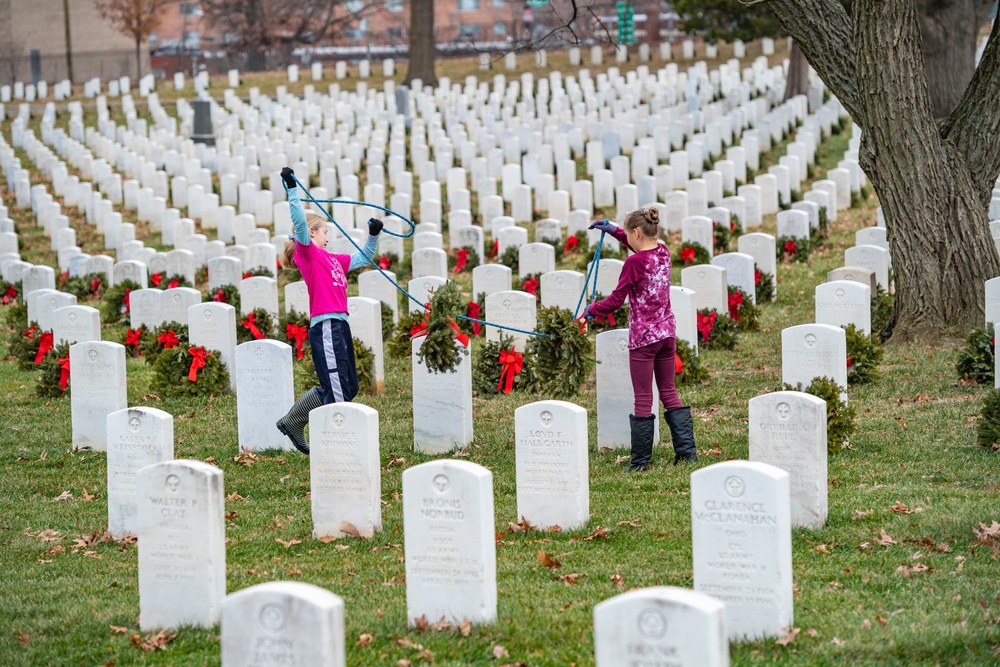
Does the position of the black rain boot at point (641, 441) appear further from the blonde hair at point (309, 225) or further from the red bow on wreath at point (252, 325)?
the red bow on wreath at point (252, 325)

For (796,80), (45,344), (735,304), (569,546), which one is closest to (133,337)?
(45,344)

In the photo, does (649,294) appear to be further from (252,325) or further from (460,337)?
(252,325)

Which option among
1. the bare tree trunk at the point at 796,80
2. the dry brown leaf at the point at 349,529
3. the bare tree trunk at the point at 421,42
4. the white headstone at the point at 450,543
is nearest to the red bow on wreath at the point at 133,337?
the dry brown leaf at the point at 349,529

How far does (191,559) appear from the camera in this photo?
20.6ft

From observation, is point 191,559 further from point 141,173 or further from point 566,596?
point 141,173

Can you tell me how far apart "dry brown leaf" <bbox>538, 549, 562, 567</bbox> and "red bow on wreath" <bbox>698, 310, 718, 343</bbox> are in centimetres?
621

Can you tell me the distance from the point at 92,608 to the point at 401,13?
69.0 metres

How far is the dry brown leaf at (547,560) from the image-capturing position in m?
7.06

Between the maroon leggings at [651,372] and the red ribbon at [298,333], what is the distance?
A: 5243mm

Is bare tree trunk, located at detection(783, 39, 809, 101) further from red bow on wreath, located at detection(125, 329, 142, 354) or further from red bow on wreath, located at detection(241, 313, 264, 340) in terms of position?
red bow on wreath, located at detection(125, 329, 142, 354)

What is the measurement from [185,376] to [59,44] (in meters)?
46.9

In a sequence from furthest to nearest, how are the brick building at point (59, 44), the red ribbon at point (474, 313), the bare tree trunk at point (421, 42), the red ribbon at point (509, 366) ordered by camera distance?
1. the brick building at point (59, 44)
2. the bare tree trunk at point (421, 42)
3. the red ribbon at point (474, 313)
4. the red ribbon at point (509, 366)

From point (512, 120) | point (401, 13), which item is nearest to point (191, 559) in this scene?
point (512, 120)

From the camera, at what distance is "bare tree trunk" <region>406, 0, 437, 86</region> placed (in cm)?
3678
